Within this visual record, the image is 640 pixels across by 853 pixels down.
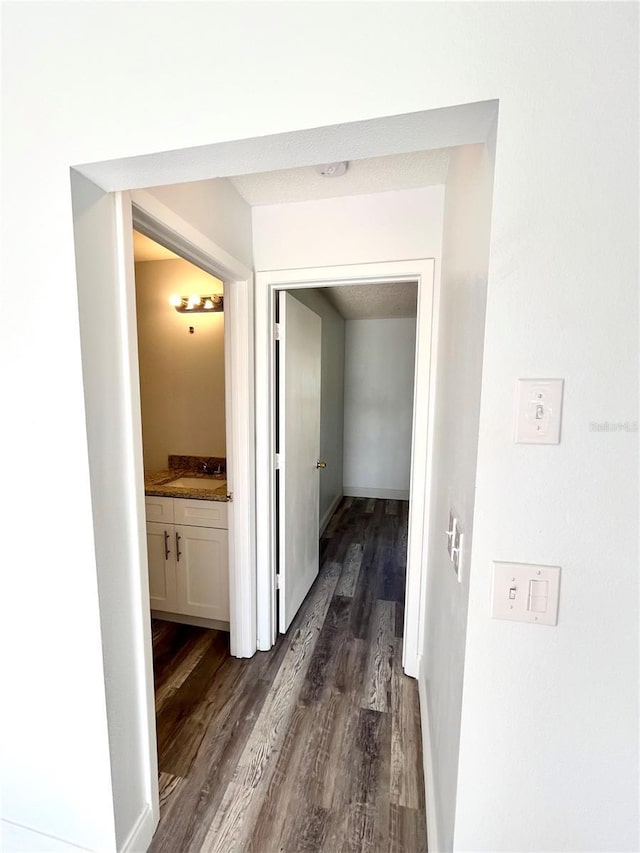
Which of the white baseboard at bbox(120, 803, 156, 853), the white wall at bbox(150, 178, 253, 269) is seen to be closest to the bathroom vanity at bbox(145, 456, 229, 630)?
the white baseboard at bbox(120, 803, 156, 853)

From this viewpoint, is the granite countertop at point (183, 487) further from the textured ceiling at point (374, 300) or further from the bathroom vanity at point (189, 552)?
the textured ceiling at point (374, 300)

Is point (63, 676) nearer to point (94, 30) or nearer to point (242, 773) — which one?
point (242, 773)

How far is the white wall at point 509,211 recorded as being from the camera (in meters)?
0.64

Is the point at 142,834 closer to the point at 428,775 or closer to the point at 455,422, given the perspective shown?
the point at 428,775

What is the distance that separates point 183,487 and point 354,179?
6.47 feet

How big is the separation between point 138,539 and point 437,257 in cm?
171

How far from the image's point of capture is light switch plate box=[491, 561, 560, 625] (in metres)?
0.72

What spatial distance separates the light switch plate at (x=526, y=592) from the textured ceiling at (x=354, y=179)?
1520mm

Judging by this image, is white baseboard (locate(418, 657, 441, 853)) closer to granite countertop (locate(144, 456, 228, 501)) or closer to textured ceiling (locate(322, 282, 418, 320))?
granite countertop (locate(144, 456, 228, 501))

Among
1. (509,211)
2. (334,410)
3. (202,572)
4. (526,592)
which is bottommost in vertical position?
(202,572)

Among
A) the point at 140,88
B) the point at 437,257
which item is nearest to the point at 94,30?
the point at 140,88

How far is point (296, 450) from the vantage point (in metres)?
2.36

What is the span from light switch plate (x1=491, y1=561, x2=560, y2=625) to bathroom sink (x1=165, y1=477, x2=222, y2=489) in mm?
1958

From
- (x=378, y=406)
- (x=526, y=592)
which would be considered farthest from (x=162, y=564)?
(x=378, y=406)
